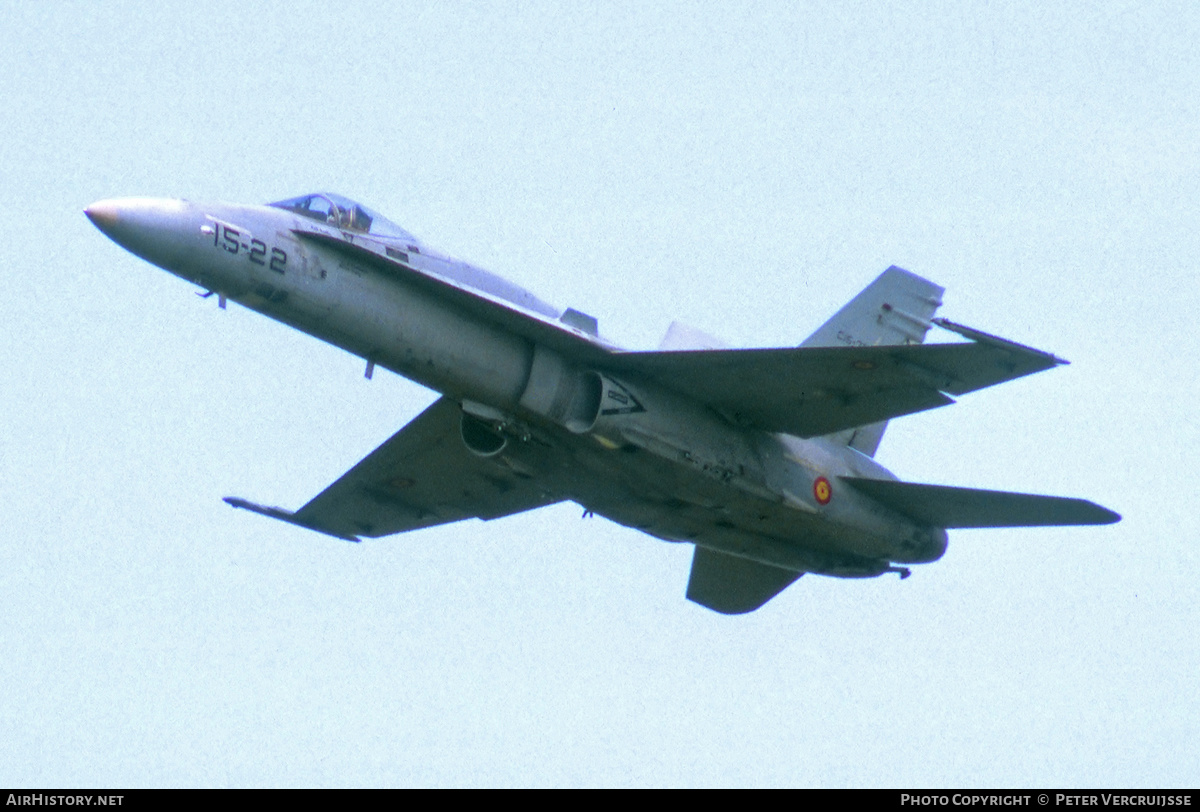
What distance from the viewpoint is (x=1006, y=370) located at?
19531 millimetres

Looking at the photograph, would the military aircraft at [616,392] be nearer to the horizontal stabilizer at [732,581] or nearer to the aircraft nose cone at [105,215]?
the aircraft nose cone at [105,215]

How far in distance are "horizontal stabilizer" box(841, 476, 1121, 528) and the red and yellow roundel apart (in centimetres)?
34

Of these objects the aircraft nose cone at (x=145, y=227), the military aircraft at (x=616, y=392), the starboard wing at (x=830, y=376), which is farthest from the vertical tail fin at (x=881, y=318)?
the aircraft nose cone at (x=145, y=227)

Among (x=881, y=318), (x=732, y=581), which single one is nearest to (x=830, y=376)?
(x=881, y=318)

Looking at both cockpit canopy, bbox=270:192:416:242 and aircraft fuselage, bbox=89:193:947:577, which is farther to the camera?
cockpit canopy, bbox=270:192:416:242

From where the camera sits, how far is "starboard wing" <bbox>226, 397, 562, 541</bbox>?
23359 millimetres

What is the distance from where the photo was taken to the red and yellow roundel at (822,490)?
2191 centimetres

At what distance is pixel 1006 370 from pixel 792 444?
11.0 feet

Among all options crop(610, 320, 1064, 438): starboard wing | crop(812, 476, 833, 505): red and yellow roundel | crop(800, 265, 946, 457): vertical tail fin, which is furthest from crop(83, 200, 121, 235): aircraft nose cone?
crop(800, 265, 946, 457): vertical tail fin

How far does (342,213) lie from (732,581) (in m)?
8.44

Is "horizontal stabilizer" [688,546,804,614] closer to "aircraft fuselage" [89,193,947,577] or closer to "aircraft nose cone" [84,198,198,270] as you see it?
"aircraft fuselage" [89,193,947,577]

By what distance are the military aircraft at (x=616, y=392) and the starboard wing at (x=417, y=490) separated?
0.03 meters

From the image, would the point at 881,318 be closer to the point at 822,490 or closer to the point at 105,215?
the point at 822,490
